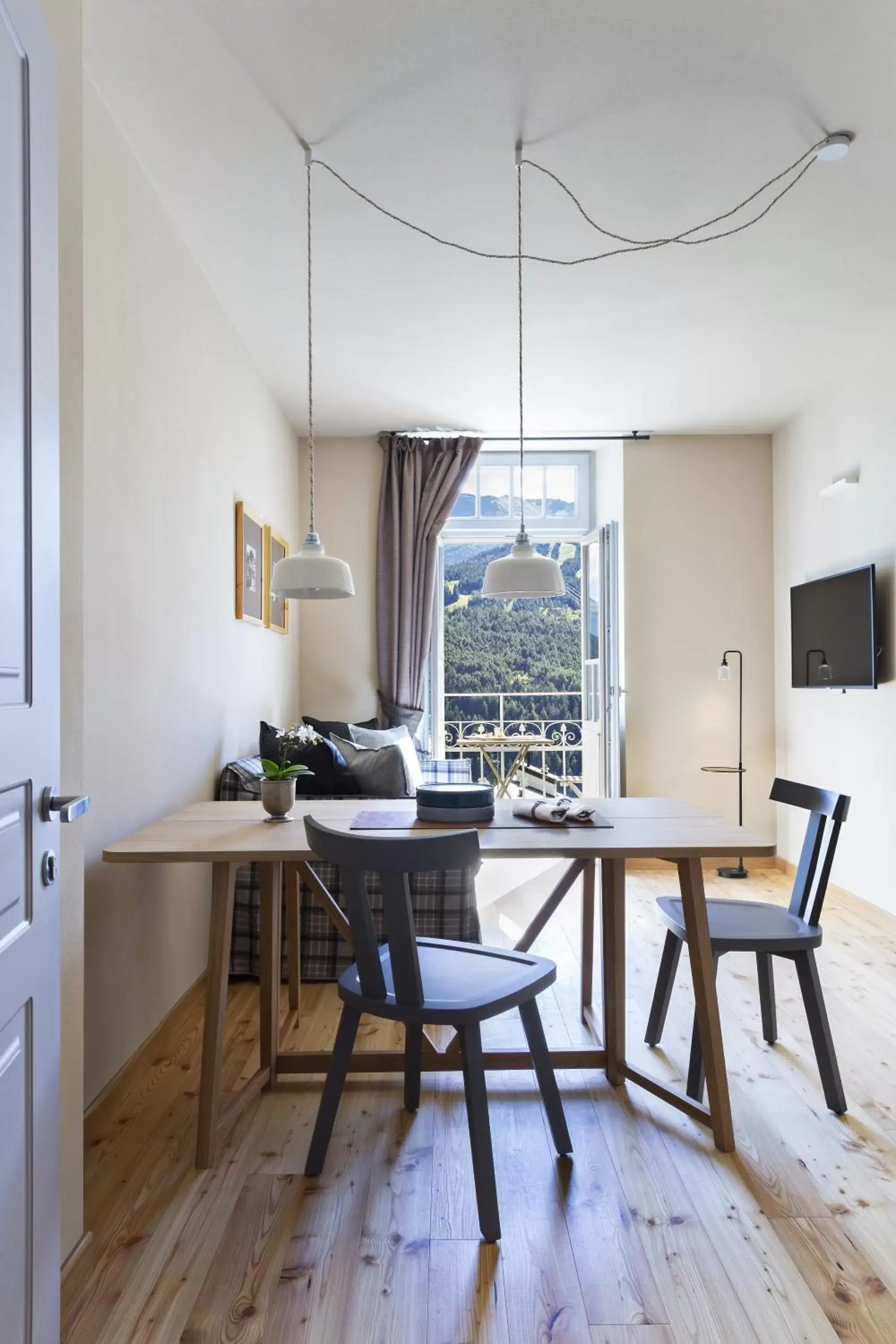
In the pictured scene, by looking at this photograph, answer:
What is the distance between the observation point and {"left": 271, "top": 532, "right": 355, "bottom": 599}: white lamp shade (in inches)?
96.7

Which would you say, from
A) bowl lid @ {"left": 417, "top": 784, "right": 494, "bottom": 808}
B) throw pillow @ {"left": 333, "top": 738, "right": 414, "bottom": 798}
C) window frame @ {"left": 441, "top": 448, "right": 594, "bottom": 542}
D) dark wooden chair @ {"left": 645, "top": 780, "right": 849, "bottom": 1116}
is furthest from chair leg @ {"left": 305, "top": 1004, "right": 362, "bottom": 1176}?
window frame @ {"left": 441, "top": 448, "right": 594, "bottom": 542}

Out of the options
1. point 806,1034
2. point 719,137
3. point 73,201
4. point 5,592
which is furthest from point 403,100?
point 806,1034

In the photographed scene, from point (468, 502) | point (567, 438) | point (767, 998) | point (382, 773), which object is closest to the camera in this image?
point (767, 998)

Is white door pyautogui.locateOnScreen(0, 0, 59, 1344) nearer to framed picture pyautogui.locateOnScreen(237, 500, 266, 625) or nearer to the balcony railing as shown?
framed picture pyautogui.locateOnScreen(237, 500, 266, 625)

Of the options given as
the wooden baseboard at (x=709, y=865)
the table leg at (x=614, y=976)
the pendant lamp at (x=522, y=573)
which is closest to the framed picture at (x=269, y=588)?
the pendant lamp at (x=522, y=573)

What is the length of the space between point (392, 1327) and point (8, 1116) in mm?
846

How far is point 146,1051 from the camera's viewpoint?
98.6 inches

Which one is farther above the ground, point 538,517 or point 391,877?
point 538,517

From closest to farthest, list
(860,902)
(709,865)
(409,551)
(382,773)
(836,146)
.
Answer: (836,146) < (382,773) < (860,902) < (709,865) < (409,551)

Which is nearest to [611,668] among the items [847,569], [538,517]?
[538,517]

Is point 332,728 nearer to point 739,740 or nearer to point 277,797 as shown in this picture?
point 277,797

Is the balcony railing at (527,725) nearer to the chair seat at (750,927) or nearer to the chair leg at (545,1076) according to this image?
the chair seat at (750,927)

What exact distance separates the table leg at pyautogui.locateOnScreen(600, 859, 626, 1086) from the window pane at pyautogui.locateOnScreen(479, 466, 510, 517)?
3674mm

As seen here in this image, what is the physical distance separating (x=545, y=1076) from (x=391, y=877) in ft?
2.41
